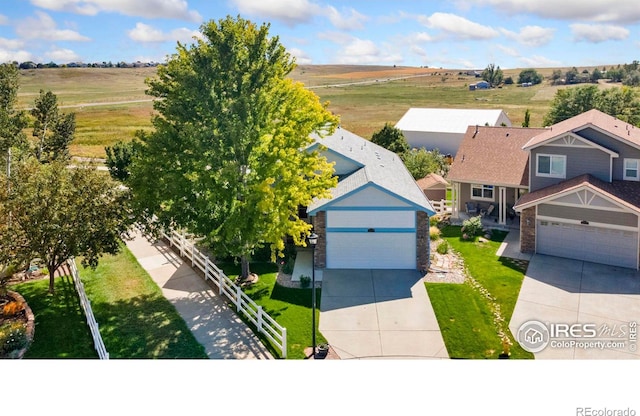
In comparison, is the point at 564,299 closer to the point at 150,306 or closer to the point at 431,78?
the point at 150,306

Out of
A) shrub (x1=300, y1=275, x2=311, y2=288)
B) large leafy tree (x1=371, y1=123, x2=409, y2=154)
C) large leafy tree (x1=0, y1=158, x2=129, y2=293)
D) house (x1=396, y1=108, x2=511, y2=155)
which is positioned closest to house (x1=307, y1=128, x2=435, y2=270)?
shrub (x1=300, y1=275, x2=311, y2=288)

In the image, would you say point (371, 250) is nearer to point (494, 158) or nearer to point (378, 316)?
point (378, 316)

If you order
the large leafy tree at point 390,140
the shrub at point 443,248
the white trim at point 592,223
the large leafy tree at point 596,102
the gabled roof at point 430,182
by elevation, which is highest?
the large leafy tree at point 596,102

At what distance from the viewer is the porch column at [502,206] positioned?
2262 centimetres

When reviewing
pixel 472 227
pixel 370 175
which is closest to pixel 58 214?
pixel 370 175

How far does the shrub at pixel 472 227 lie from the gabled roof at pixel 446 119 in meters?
18.1

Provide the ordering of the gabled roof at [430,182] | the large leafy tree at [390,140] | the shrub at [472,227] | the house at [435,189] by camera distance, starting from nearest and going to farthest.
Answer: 1. the shrub at [472,227]
2. the house at [435,189]
3. the gabled roof at [430,182]
4. the large leafy tree at [390,140]

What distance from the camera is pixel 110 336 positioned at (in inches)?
506

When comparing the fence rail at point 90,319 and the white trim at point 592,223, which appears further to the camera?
the white trim at point 592,223

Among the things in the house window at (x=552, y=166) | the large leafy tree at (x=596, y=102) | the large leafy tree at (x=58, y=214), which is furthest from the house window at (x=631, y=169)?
the large leafy tree at (x=596, y=102)

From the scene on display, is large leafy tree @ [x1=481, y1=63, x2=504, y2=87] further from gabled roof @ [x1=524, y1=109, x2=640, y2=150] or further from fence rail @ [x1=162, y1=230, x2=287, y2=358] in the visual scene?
fence rail @ [x1=162, y1=230, x2=287, y2=358]

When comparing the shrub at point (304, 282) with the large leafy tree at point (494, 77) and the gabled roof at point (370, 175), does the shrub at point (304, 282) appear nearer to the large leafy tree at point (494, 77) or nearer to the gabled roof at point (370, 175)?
the gabled roof at point (370, 175)

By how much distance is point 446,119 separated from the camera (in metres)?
40.3

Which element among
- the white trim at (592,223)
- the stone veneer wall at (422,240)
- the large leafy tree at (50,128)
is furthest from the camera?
the large leafy tree at (50,128)
